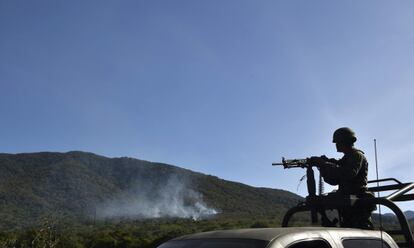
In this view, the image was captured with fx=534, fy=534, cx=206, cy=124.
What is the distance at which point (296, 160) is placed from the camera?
6.70m

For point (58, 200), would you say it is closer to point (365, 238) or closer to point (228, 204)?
point (228, 204)

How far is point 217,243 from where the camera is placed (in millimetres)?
4066

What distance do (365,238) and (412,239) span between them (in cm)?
99

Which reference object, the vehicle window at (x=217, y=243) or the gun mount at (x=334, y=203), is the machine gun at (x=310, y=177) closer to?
the gun mount at (x=334, y=203)

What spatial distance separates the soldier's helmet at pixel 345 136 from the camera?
6758mm

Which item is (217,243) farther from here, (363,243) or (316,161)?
(316,161)

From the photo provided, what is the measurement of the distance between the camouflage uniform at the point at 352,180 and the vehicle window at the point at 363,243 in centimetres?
107

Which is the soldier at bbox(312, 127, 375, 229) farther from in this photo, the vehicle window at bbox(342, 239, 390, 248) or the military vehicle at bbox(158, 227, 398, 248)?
the military vehicle at bbox(158, 227, 398, 248)

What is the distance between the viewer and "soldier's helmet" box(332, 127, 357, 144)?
22.2 feet

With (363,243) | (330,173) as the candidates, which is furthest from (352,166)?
(363,243)

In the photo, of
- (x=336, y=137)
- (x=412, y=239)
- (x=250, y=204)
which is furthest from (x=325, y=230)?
(x=250, y=204)

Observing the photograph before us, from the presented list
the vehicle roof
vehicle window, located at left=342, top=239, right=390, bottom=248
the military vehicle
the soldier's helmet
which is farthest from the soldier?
the vehicle roof

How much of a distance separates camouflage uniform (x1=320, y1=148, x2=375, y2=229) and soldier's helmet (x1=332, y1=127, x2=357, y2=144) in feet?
0.51

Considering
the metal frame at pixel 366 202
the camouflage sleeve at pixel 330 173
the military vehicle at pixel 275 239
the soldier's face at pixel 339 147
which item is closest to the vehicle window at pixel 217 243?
the military vehicle at pixel 275 239
